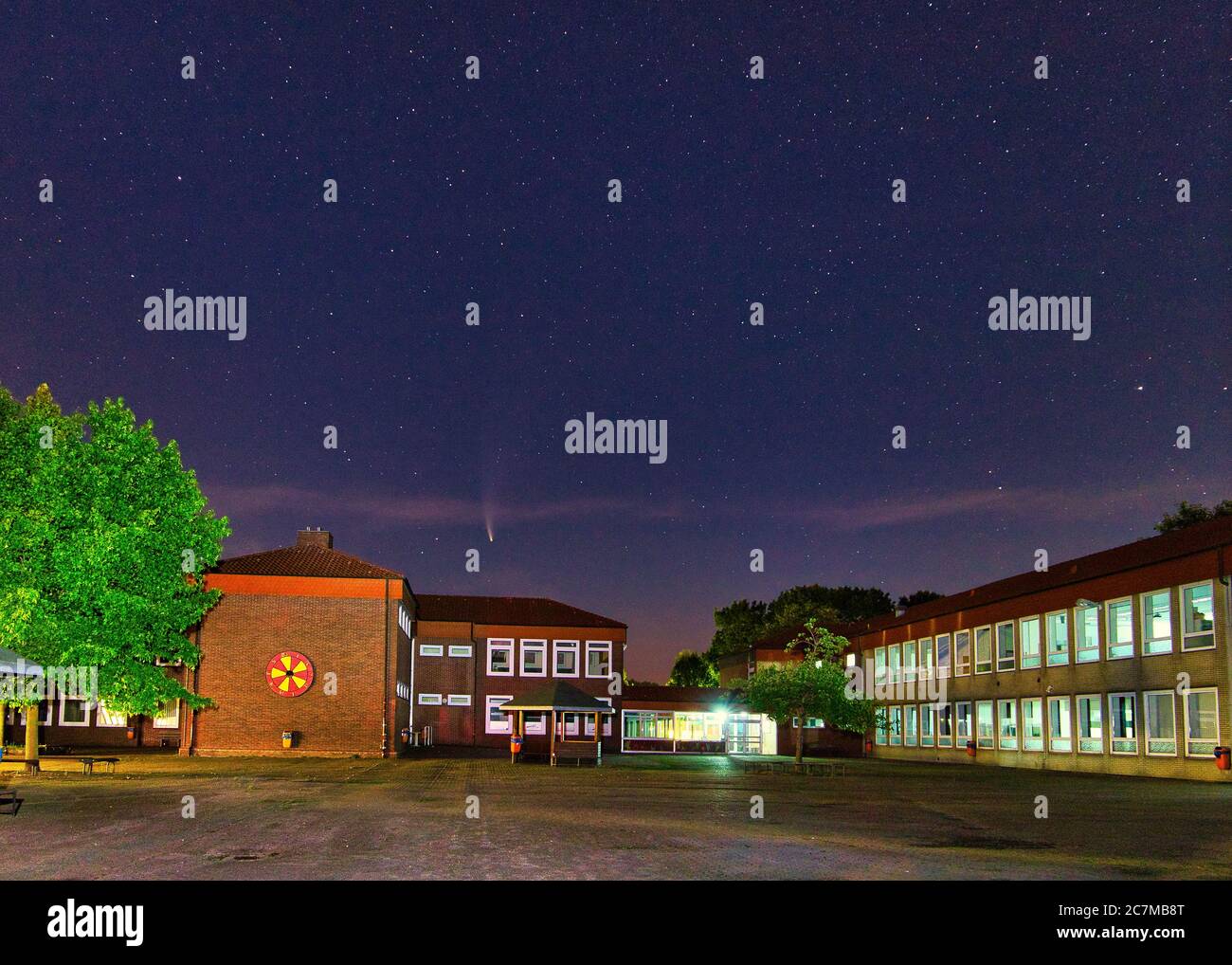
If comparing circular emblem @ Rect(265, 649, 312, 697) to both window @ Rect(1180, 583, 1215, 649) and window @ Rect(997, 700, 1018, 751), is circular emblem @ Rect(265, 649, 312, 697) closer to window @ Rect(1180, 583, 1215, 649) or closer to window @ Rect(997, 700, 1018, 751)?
window @ Rect(997, 700, 1018, 751)

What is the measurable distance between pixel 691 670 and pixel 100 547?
9070 cm

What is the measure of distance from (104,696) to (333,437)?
9.73 m

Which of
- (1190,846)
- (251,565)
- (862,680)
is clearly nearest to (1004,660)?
(862,680)

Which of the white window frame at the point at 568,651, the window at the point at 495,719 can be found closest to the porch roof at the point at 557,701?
the window at the point at 495,719

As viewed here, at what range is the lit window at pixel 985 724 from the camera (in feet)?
173

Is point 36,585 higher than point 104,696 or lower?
higher

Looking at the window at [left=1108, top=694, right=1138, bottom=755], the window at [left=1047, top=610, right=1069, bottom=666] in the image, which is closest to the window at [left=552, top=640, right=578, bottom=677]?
the window at [left=1047, top=610, right=1069, bottom=666]

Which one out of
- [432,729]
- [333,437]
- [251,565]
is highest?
[333,437]

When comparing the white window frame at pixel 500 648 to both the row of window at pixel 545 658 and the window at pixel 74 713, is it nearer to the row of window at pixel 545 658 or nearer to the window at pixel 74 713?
the row of window at pixel 545 658

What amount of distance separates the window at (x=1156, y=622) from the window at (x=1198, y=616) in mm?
781

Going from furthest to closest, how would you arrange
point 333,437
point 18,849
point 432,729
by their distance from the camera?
point 432,729 < point 333,437 < point 18,849

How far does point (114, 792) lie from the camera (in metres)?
25.5

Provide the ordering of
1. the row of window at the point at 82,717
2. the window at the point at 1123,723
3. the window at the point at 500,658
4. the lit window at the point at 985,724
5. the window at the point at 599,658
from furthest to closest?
the window at the point at 599,658
the window at the point at 500,658
the row of window at the point at 82,717
the lit window at the point at 985,724
the window at the point at 1123,723
